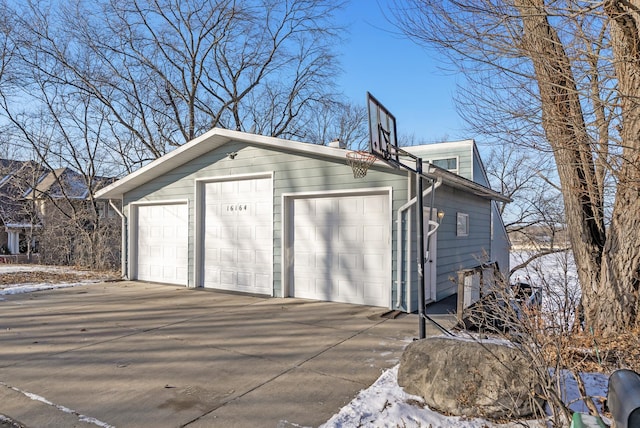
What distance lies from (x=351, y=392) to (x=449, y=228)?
5.49 metres

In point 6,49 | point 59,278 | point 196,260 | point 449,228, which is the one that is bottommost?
point 59,278

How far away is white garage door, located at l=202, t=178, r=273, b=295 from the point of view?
27.0 feet

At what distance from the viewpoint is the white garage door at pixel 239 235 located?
823 cm

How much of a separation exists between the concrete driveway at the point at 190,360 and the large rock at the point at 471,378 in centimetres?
64

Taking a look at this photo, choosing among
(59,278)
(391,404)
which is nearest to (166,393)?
(391,404)

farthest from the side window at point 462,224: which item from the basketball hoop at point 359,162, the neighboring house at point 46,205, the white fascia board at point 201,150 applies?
the neighboring house at point 46,205

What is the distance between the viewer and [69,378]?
3848mm

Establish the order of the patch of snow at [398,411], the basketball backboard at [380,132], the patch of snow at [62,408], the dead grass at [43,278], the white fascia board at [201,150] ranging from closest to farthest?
1. the patch of snow at [398,411]
2. the patch of snow at [62,408]
3. the basketball backboard at [380,132]
4. the white fascia board at [201,150]
5. the dead grass at [43,278]

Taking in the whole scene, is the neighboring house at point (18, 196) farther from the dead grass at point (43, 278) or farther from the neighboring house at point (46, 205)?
the dead grass at point (43, 278)

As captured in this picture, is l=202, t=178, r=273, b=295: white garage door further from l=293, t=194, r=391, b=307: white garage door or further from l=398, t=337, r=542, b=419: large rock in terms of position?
l=398, t=337, r=542, b=419: large rock

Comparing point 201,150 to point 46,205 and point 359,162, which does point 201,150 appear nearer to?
point 359,162

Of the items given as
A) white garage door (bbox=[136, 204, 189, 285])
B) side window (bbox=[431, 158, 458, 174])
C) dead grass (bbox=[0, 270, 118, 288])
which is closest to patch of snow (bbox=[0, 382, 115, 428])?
white garage door (bbox=[136, 204, 189, 285])

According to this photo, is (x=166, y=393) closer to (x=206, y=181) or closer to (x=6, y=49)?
(x=206, y=181)

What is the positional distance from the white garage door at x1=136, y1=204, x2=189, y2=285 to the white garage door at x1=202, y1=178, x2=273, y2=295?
32.1 inches
